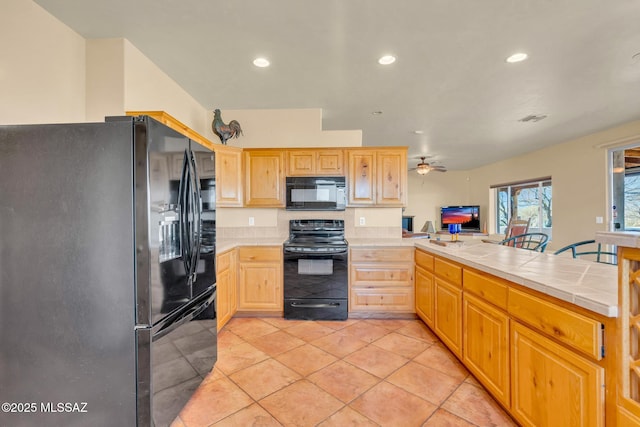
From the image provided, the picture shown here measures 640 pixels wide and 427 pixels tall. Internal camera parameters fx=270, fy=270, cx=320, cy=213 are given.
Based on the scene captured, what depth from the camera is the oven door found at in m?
3.06

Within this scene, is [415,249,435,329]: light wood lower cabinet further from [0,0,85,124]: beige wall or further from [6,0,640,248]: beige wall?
[0,0,85,124]: beige wall

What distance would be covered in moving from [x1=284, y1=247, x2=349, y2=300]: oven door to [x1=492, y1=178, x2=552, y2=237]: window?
19.1 ft

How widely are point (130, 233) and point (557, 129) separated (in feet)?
20.4

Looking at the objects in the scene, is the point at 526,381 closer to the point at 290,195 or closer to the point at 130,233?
→ the point at 130,233

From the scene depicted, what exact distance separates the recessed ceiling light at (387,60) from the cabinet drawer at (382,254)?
1.91 metres

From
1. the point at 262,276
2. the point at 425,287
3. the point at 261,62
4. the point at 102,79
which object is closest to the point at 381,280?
the point at 425,287

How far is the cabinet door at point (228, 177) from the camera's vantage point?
128 inches

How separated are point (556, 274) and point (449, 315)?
3.25 feet

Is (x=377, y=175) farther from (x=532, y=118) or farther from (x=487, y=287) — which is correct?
(x=532, y=118)

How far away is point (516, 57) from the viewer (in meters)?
2.44

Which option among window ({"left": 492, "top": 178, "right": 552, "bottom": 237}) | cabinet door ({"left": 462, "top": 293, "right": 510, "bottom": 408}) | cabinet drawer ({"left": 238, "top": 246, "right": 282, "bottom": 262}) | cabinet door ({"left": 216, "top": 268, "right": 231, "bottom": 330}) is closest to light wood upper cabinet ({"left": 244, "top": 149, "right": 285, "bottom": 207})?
cabinet drawer ({"left": 238, "top": 246, "right": 282, "bottom": 262})

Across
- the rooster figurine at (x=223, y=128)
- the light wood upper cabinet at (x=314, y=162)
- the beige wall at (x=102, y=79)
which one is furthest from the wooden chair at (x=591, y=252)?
the rooster figurine at (x=223, y=128)

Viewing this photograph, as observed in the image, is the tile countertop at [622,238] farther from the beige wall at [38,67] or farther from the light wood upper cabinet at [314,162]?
the beige wall at [38,67]

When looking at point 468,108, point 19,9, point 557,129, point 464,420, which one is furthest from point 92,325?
point 557,129
